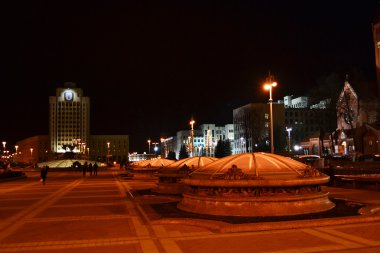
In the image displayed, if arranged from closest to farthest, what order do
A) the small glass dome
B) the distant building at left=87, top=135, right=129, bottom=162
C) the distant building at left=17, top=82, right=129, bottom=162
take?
the small glass dome
the distant building at left=17, top=82, right=129, bottom=162
the distant building at left=87, top=135, right=129, bottom=162

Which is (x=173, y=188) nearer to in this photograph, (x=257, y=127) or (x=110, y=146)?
(x=257, y=127)

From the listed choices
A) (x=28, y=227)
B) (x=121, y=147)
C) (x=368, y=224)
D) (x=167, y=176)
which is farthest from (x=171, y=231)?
(x=121, y=147)

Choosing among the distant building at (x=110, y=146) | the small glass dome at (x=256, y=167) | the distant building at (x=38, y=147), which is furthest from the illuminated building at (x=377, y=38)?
the distant building at (x=38, y=147)

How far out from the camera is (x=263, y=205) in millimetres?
13250

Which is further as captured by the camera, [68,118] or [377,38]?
[68,118]

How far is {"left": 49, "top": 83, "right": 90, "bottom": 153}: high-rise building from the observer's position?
18175cm

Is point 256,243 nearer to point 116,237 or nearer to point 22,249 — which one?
point 116,237

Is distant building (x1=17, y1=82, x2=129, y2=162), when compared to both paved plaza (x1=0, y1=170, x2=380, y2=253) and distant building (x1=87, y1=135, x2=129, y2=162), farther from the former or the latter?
paved plaza (x1=0, y1=170, x2=380, y2=253)

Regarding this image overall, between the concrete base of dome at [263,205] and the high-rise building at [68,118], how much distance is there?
169794 millimetres

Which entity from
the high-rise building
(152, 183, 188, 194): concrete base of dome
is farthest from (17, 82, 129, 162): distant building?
(152, 183, 188, 194): concrete base of dome

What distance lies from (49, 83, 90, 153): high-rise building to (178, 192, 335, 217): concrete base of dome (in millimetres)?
169794

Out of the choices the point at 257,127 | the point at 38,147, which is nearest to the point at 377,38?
the point at 257,127

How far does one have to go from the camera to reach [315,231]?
1092cm

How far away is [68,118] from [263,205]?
180m
